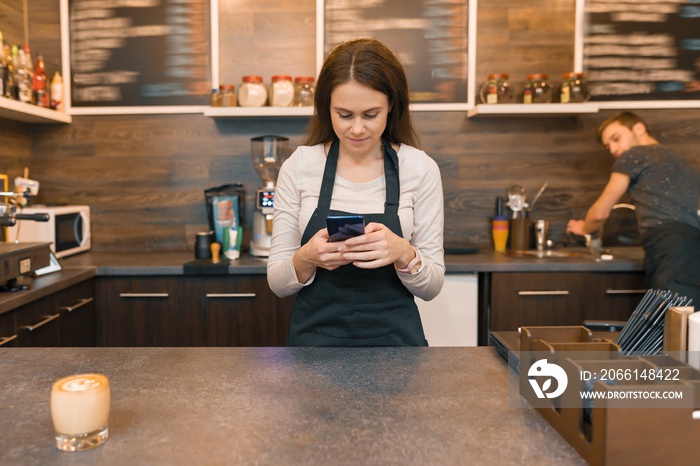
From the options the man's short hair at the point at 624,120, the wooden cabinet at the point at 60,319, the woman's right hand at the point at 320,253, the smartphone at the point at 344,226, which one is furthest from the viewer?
the man's short hair at the point at 624,120

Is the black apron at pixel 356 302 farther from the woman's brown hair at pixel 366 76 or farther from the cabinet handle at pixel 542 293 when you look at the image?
the cabinet handle at pixel 542 293

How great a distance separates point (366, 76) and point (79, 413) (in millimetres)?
1067

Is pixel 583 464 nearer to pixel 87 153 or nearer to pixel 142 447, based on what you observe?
pixel 142 447

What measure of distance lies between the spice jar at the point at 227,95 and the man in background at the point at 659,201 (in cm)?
185

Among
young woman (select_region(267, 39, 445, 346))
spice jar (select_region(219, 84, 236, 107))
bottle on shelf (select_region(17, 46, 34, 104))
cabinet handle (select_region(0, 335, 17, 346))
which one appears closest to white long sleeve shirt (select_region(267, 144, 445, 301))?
young woman (select_region(267, 39, 445, 346))

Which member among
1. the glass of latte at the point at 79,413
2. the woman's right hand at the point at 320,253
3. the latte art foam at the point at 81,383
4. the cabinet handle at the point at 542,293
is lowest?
the cabinet handle at the point at 542,293

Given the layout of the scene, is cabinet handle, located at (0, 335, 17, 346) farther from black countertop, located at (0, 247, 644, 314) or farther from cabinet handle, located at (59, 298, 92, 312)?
black countertop, located at (0, 247, 644, 314)

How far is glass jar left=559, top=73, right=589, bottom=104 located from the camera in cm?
315

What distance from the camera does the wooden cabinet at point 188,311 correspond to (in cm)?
283

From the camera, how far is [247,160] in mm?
3393

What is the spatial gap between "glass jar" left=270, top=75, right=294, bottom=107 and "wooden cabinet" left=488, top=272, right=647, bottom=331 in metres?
1.31

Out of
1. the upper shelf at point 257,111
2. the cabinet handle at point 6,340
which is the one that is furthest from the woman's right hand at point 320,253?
the upper shelf at point 257,111

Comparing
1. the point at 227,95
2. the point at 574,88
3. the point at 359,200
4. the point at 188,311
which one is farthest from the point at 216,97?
the point at 574,88

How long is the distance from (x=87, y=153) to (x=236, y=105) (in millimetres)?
878
